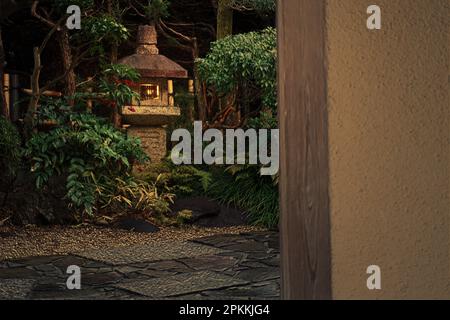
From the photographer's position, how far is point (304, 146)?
7.88 ft

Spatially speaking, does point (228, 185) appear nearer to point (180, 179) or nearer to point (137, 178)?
point (180, 179)

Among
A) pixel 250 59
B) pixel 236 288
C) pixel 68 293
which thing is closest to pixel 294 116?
pixel 236 288

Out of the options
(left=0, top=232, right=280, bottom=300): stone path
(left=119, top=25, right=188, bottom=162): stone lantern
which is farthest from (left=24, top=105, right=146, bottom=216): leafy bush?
(left=0, top=232, right=280, bottom=300): stone path

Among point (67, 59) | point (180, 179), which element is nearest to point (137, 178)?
point (180, 179)

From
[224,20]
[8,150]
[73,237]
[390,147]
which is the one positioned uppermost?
[224,20]

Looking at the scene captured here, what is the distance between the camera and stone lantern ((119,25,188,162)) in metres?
9.55

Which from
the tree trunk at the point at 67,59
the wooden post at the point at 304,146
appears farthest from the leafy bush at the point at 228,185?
the wooden post at the point at 304,146

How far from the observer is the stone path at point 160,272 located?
4.53m

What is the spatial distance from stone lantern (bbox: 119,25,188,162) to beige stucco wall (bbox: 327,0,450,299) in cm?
727

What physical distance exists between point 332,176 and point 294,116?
0.88 ft

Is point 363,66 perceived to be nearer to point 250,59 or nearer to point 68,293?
point 68,293

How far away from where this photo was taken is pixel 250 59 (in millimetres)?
8984

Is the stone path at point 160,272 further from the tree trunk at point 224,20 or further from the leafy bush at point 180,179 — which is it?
the tree trunk at point 224,20

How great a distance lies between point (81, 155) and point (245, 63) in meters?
2.58
